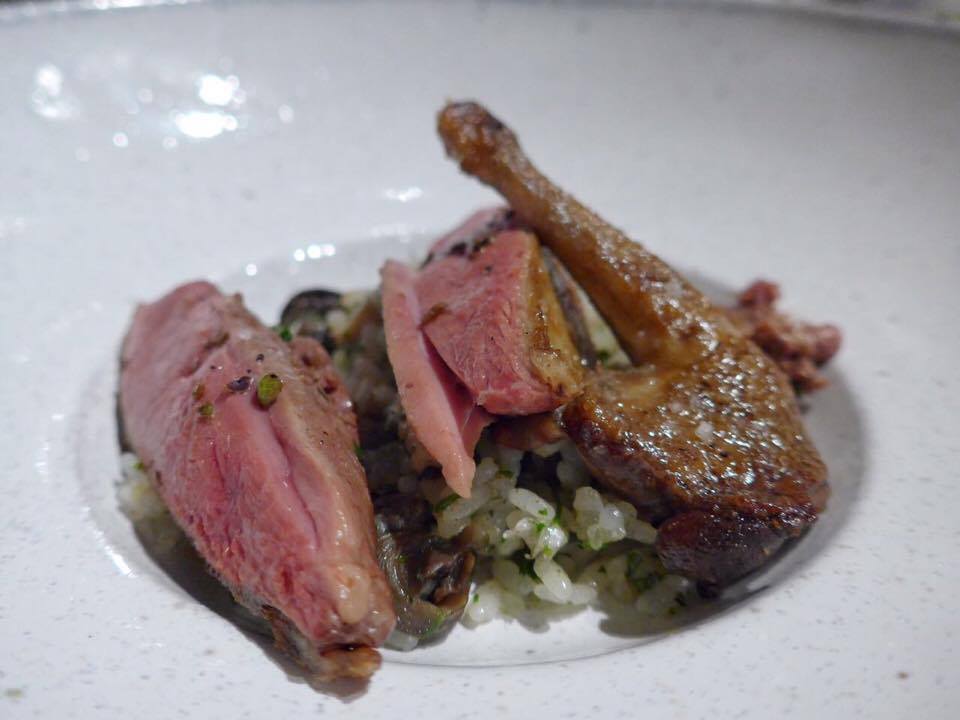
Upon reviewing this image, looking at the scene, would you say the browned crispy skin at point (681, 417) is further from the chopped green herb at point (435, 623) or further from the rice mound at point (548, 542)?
the chopped green herb at point (435, 623)

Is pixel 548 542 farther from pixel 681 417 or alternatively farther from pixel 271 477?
pixel 271 477

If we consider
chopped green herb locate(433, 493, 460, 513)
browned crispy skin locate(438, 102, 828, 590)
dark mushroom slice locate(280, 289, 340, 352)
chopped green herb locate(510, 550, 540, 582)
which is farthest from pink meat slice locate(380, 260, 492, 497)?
dark mushroom slice locate(280, 289, 340, 352)

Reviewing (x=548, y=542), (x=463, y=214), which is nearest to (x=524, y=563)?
(x=548, y=542)

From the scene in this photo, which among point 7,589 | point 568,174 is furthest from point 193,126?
point 7,589

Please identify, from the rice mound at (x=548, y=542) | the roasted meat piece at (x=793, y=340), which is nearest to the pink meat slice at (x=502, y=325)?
the rice mound at (x=548, y=542)

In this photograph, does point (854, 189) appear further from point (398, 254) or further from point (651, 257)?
point (398, 254)

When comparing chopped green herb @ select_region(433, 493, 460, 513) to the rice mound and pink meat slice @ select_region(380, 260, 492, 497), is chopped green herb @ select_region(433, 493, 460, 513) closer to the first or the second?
the rice mound
